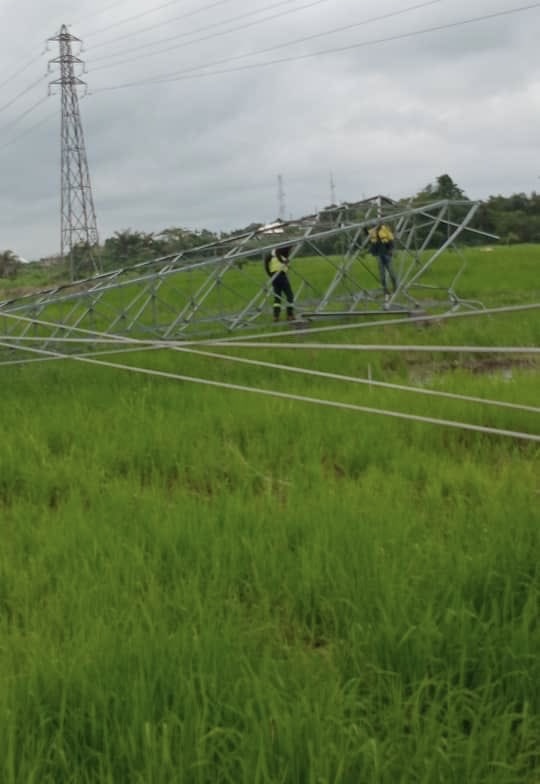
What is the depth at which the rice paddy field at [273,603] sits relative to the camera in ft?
5.29

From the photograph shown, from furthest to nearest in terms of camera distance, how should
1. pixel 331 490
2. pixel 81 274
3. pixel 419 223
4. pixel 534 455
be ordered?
pixel 81 274 < pixel 419 223 < pixel 534 455 < pixel 331 490

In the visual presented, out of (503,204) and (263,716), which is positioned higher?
(503,204)

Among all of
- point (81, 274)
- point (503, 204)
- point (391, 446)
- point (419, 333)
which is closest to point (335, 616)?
point (391, 446)

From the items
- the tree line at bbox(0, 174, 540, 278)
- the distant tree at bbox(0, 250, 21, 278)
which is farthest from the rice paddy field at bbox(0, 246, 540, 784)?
the distant tree at bbox(0, 250, 21, 278)

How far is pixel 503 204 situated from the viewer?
38156 mm

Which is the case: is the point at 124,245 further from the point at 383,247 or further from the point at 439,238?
the point at 383,247

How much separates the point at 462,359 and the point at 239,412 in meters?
4.04

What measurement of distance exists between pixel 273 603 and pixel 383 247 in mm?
9225

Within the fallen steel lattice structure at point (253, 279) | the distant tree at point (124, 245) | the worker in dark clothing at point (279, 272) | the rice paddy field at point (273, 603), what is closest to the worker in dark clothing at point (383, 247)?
the fallen steel lattice structure at point (253, 279)

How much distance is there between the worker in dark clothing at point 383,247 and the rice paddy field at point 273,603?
255 inches

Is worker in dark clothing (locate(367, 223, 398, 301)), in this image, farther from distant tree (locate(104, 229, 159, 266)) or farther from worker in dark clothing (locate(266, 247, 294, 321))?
distant tree (locate(104, 229, 159, 266))

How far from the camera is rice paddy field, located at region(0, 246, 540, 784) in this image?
161 centimetres

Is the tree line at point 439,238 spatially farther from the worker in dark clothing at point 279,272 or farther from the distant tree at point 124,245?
the worker in dark clothing at point 279,272

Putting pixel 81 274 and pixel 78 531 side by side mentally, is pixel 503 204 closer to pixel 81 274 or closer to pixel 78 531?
pixel 81 274
